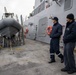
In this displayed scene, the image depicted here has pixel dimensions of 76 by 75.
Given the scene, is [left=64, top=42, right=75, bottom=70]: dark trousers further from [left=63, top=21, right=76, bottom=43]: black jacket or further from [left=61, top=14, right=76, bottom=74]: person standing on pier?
[left=63, top=21, right=76, bottom=43]: black jacket

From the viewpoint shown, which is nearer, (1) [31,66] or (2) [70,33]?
(2) [70,33]

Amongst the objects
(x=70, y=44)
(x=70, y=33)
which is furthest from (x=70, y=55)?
(x=70, y=33)

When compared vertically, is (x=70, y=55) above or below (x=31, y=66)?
above

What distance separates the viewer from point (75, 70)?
14.3ft

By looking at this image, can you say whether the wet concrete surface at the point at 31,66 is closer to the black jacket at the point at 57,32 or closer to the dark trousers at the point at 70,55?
the dark trousers at the point at 70,55

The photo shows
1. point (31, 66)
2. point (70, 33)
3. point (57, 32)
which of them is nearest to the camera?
point (70, 33)

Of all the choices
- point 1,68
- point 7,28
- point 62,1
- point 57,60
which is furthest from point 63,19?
point 1,68

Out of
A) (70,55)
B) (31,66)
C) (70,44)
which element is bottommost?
(31,66)

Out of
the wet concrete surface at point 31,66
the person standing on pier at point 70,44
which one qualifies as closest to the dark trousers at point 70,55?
the person standing on pier at point 70,44

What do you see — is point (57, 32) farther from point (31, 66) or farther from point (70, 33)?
point (31, 66)

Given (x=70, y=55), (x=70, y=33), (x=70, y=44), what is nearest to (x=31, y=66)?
(x=70, y=55)

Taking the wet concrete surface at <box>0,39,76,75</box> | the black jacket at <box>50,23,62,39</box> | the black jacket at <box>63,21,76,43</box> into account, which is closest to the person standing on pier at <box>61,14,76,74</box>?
the black jacket at <box>63,21,76,43</box>

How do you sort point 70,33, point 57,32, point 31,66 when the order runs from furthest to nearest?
point 57,32, point 31,66, point 70,33

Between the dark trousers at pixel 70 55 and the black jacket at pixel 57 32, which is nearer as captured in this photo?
the dark trousers at pixel 70 55
